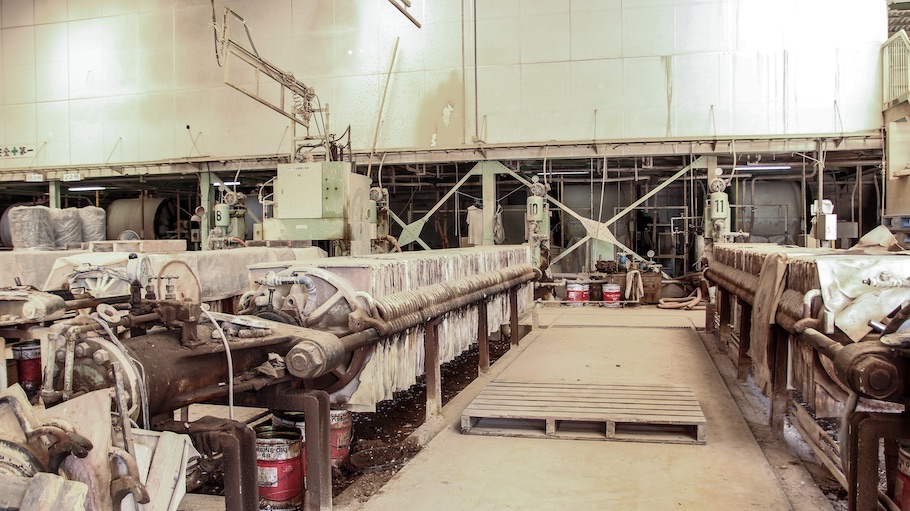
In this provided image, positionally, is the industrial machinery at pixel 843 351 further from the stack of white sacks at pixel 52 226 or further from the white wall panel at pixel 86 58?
the white wall panel at pixel 86 58

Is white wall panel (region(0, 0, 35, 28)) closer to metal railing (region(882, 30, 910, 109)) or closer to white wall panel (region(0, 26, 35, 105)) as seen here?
white wall panel (region(0, 26, 35, 105))

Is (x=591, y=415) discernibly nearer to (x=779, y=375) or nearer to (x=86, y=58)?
(x=779, y=375)

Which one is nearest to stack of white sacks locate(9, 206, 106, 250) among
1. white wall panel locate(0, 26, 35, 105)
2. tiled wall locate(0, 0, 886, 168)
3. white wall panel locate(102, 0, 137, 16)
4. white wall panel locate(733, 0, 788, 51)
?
tiled wall locate(0, 0, 886, 168)

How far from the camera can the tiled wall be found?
45.4 ft

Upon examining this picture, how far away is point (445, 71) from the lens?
15086 mm

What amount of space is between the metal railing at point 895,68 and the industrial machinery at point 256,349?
1218cm

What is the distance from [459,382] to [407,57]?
9902 millimetres

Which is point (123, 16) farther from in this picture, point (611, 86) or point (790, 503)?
point (790, 503)

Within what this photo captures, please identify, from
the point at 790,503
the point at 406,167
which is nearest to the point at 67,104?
the point at 406,167

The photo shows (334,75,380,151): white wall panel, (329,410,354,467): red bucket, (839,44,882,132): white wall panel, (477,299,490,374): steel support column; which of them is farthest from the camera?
(334,75,380,151): white wall panel

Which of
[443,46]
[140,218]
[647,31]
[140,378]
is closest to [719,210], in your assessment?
[647,31]

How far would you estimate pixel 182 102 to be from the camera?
1644 centimetres

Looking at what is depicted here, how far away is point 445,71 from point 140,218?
33.7 ft

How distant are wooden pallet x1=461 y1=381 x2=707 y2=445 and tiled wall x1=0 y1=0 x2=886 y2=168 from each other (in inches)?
391
